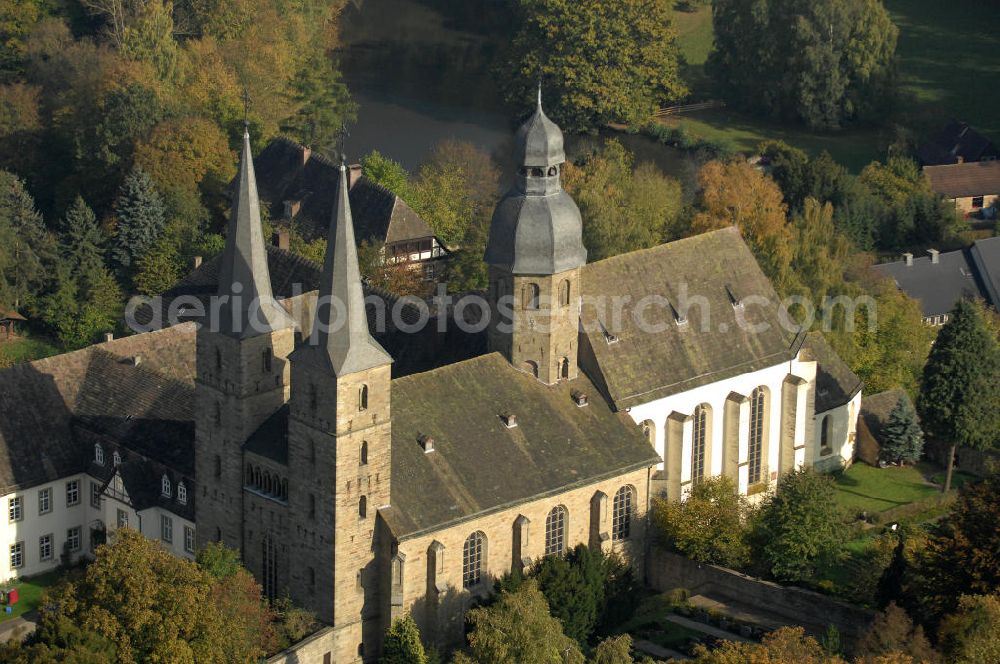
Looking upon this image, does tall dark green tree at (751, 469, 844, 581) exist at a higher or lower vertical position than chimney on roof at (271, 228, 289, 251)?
lower

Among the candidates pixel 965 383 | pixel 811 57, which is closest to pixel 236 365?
pixel 965 383

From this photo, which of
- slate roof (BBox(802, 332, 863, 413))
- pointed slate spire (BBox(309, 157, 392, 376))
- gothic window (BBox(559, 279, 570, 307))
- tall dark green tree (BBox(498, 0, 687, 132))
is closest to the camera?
pointed slate spire (BBox(309, 157, 392, 376))

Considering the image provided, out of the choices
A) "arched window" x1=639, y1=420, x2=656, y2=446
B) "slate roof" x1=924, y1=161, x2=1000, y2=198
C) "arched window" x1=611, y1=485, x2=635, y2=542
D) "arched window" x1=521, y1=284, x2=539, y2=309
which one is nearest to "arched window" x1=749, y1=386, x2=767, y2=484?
"arched window" x1=639, y1=420, x2=656, y2=446

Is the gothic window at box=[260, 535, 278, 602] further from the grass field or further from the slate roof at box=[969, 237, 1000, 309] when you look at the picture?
the grass field

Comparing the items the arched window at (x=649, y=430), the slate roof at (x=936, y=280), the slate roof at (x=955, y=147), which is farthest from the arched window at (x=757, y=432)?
the slate roof at (x=955, y=147)

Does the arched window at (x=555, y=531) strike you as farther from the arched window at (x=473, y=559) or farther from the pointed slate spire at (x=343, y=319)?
the pointed slate spire at (x=343, y=319)

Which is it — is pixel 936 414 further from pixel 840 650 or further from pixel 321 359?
pixel 321 359
